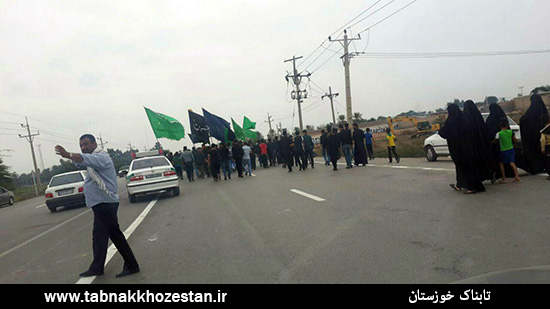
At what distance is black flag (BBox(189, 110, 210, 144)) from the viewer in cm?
2312

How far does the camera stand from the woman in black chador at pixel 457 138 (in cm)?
802

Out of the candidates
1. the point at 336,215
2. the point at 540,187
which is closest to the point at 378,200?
the point at 336,215

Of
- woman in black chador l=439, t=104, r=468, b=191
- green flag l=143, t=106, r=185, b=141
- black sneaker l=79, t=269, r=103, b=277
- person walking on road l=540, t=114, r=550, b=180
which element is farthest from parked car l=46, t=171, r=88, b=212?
person walking on road l=540, t=114, r=550, b=180

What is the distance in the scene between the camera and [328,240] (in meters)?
5.48

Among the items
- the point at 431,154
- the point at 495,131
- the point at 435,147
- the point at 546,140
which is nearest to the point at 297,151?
the point at 431,154

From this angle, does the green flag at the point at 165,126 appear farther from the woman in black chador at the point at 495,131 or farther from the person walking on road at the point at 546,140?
the person walking on road at the point at 546,140

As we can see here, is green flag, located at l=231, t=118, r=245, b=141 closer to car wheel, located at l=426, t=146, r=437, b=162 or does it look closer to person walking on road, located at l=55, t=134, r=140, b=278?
car wheel, located at l=426, t=146, r=437, b=162

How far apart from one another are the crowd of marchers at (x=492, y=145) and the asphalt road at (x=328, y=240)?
39cm

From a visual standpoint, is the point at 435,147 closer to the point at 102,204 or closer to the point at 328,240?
the point at 328,240

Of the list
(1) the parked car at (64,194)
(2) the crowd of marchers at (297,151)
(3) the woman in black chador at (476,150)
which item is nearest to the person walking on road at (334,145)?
(2) the crowd of marchers at (297,151)

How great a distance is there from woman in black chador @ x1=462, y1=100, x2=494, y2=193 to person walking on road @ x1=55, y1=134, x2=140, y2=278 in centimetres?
666

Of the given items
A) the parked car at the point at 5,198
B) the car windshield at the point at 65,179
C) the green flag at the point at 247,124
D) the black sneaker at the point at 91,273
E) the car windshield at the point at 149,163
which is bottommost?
the parked car at the point at 5,198

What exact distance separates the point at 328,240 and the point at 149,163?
32.7ft
